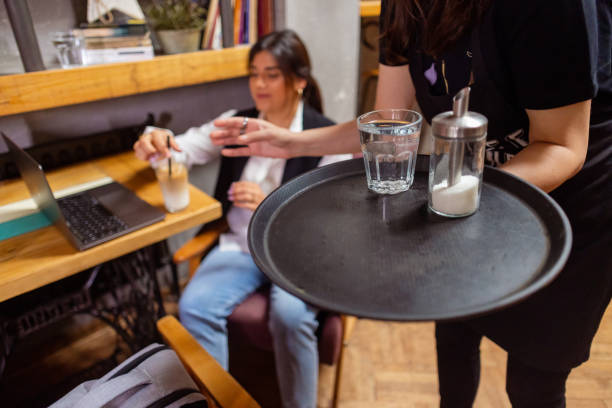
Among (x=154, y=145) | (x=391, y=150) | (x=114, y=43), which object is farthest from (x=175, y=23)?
(x=391, y=150)

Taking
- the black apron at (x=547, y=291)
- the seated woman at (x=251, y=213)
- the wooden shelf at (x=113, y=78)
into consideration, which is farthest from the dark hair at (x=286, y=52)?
the black apron at (x=547, y=291)

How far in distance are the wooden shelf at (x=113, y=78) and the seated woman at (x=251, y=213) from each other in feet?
0.79

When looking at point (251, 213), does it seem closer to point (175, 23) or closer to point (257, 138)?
point (257, 138)

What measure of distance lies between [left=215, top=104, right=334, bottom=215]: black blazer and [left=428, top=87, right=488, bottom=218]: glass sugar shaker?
993mm

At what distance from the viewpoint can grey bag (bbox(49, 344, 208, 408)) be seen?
658mm

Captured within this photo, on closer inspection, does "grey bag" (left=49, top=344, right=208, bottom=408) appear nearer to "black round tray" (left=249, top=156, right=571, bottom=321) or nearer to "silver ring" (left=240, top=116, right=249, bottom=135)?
"black round tray" (left=249, top=156, right=571, bottom=321)

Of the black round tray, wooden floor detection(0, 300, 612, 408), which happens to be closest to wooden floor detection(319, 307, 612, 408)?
wooden floor detection(0, 300, 612, 408)

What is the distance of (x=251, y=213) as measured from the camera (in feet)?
5.36

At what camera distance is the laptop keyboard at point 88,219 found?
45.7 inches

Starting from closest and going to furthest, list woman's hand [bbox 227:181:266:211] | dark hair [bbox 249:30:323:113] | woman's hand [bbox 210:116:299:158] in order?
woman's hand [bbox 210:116:299:158]
woman's hand [bbox 227:181:266:211]
dark hair [bbox 249:30:323:113]

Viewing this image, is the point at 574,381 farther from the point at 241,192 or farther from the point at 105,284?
the point at 105,284

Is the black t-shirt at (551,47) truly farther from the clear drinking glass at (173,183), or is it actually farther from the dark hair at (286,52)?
the dark hair at (286,52)

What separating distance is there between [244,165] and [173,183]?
18.2 inches

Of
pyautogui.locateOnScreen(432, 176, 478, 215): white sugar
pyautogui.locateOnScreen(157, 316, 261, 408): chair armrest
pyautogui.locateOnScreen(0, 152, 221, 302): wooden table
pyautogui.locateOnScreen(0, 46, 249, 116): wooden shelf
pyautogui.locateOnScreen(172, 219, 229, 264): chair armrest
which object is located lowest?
pyautogui.locateOnScreen(172, 219, 229, 264): chair armrest
